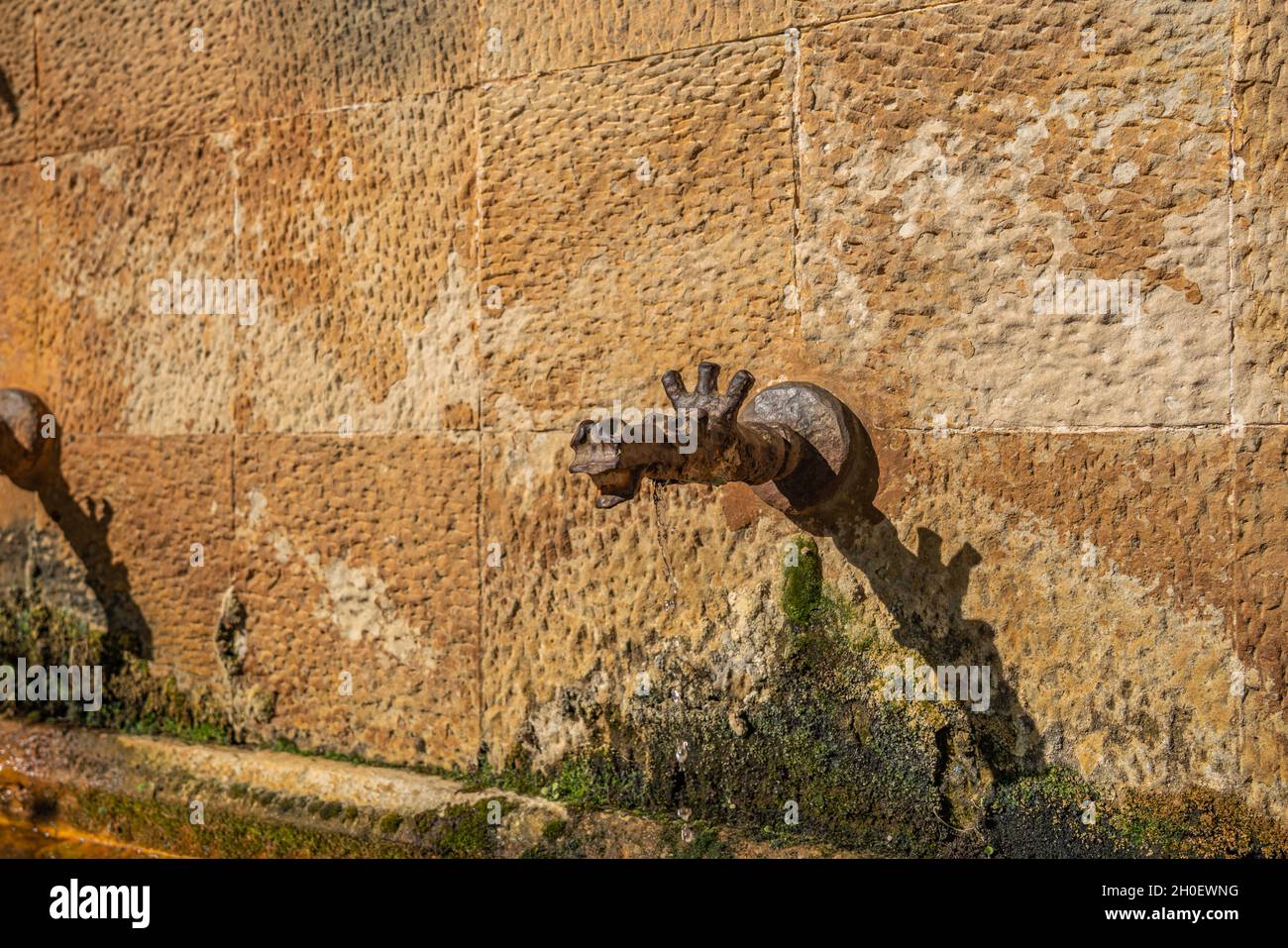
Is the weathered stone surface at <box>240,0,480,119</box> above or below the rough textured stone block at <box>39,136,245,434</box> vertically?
above

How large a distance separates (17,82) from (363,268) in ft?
6.05

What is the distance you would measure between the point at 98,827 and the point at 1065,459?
3271 mm

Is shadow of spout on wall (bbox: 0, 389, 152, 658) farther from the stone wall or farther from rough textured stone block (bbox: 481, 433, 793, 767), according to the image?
rough textured stone block (bbox: 481, 433, 793, 767)

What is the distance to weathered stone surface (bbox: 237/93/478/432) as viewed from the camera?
342 cm

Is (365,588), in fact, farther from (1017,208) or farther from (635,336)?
(1017,208)

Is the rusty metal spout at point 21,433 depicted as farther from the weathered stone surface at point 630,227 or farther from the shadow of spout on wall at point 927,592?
the shadow of spout on wall at point 927,592

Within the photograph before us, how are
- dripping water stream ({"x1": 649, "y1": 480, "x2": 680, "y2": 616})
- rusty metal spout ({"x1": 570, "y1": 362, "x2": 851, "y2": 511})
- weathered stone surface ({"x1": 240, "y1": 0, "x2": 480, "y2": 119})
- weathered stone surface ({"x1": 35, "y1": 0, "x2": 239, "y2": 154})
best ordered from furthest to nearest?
weathered stone surface ({"x1": 35, "y1": 0, "x2": 239, "y2": 154}) < weathered stone surface ({"x1": 240, "y1": 0, "x2": 480, "y2": 119}) < dripping water stream ({"x1": 649, "y1": 480, "x2": 680, "y2": 616}) < rusty metal spout ({"x1": 570, "y1": 362, "x2": 851, "y2": 511})

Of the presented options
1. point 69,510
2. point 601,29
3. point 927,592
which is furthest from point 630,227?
point 69,510

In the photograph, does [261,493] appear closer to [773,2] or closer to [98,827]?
[98,827]

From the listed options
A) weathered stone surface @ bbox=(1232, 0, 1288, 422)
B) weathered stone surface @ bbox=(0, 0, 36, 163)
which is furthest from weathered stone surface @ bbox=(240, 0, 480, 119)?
weathered stone surface @ bbox=(1232, 0, 1288, 422)

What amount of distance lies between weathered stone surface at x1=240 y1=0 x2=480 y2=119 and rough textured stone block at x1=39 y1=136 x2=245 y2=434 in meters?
0.28

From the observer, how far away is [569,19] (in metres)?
3.20

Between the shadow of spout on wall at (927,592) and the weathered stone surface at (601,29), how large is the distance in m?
1.04

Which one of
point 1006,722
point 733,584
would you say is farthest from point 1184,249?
point 733,584
